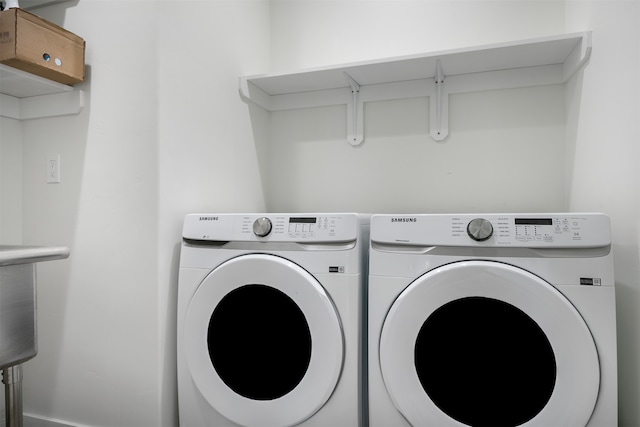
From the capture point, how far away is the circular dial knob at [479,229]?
3.35ft

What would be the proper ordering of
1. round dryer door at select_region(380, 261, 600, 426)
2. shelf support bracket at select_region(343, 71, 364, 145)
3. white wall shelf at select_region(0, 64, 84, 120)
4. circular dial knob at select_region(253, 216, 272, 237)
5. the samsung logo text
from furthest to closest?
shelf support bracket at select_region(343, 71, 364, 145)
white wall shelf at select_region(0, 64, 84, 120)
circular dial knob at select_region(253, 216, 272, 237)
the samsung logo text
round dryer door at select_region(380, 261, 600, 426)

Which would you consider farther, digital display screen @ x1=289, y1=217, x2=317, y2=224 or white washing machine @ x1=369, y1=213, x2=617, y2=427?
digital display screen @ x1=289, y1=217, x2=317, y2=224

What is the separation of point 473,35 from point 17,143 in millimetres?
1963

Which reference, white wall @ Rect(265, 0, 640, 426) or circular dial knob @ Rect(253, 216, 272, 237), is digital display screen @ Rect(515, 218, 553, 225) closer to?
white wall @ Rect(265, 0, 640, 426)

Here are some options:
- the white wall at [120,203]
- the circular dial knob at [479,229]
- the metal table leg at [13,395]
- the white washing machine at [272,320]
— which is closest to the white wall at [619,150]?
the circular dial knob at [479,229]

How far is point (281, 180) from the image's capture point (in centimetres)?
204

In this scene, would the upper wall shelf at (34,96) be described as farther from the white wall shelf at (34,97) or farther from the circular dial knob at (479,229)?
the circular dial knob at (479,229)

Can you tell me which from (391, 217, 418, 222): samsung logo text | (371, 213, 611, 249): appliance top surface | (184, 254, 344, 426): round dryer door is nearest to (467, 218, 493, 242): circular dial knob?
(371, 213, 611, 249): appliance top surface

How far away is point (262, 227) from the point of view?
1.22 m

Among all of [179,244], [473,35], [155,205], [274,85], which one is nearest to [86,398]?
[179,244]

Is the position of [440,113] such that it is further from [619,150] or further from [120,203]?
[120,203]

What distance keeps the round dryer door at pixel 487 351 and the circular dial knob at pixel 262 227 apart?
448 mm

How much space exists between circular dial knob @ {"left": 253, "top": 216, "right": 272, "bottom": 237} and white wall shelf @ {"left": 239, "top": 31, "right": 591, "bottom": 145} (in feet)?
2.59

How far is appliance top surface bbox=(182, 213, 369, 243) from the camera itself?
1150 millimetres
